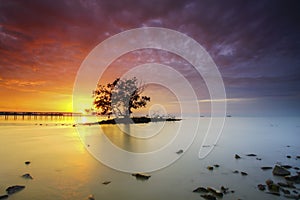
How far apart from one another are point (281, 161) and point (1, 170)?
1203cm

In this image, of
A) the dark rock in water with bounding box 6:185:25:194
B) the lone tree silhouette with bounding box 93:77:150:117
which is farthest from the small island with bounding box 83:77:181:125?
the dark rock in water with bounding box 6:185:25:194

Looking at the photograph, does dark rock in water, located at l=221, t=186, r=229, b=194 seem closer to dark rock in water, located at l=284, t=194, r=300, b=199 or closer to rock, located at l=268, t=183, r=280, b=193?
rock, located at l=268, t=183, r=280, b=193

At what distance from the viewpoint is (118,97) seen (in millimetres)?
35375

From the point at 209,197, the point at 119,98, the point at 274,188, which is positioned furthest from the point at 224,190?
the point at 119,98

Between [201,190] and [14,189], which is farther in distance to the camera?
[201,190]

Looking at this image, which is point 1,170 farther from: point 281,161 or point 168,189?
point 281,161

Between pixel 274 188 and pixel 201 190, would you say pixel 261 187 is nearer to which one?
pixel 274 188

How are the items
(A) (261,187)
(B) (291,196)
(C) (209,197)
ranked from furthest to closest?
(A) (261,187) < (B) (291,196) < (C) (209,197)

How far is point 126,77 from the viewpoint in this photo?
35.7 meters

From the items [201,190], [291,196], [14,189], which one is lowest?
[291,196]

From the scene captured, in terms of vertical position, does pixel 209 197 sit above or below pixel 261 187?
above

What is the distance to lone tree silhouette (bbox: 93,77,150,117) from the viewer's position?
116 feet

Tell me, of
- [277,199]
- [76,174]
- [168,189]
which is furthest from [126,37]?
[277,199]

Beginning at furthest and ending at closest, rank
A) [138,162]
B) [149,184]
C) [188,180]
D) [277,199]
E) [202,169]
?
[138,162] < [202,169] < [188,180] < [149,184] < [277,199]
